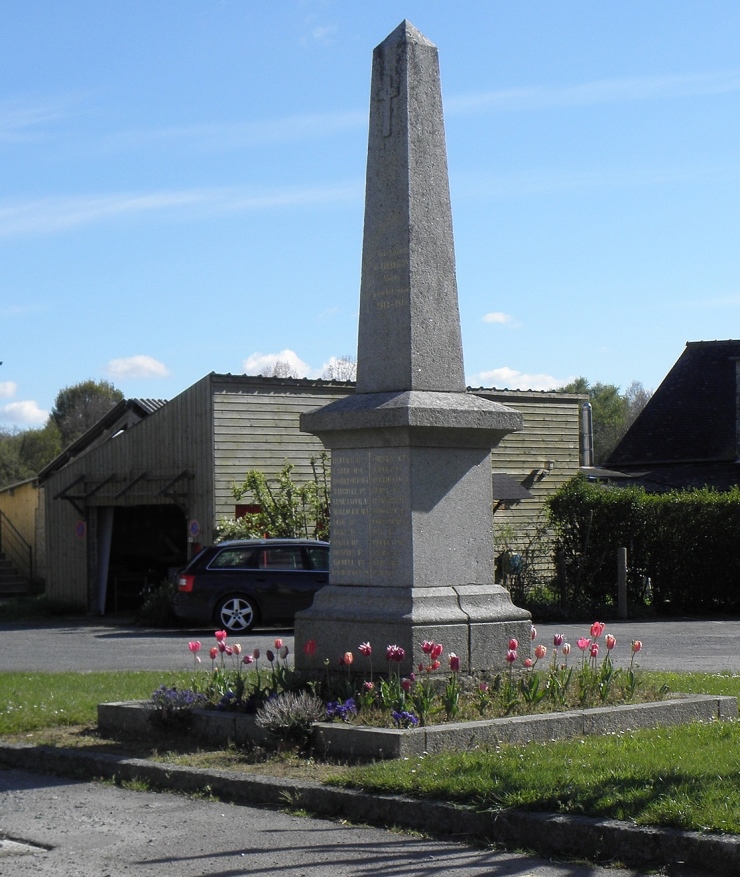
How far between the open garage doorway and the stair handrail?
9628 mm

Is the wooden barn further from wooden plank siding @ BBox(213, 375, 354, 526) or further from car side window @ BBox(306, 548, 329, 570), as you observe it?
car side window @ BBox(306, 548, 329, 570)

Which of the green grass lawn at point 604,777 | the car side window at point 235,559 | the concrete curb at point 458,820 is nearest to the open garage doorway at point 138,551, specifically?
the car side window at point 235,559

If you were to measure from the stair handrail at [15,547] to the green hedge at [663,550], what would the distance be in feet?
62.0

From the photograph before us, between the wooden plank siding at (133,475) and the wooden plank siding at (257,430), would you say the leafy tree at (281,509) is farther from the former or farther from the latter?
the wooden plank siding at (133,475)

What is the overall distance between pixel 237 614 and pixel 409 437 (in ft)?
43.2

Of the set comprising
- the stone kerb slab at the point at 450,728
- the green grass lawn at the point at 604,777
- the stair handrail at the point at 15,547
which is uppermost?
the stair handrail at the point at 15,547

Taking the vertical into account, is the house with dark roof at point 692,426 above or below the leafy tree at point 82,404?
below

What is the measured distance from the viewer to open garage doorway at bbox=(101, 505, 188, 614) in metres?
29.8

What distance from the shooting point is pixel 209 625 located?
22828 millimetres

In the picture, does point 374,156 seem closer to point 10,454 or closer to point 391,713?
point 391,713

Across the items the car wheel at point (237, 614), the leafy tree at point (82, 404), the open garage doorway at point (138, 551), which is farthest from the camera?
the leafy tree at point (82, 404)

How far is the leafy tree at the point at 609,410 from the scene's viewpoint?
88750 millimetres

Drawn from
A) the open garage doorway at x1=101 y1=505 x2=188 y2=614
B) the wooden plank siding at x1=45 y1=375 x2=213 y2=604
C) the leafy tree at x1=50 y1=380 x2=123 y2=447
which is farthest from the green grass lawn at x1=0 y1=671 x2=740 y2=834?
the leafy tree at x1=50 y1=380 x2=123 y2=447

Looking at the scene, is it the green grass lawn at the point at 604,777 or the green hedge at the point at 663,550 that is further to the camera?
the green hedge at the point at 663,550
